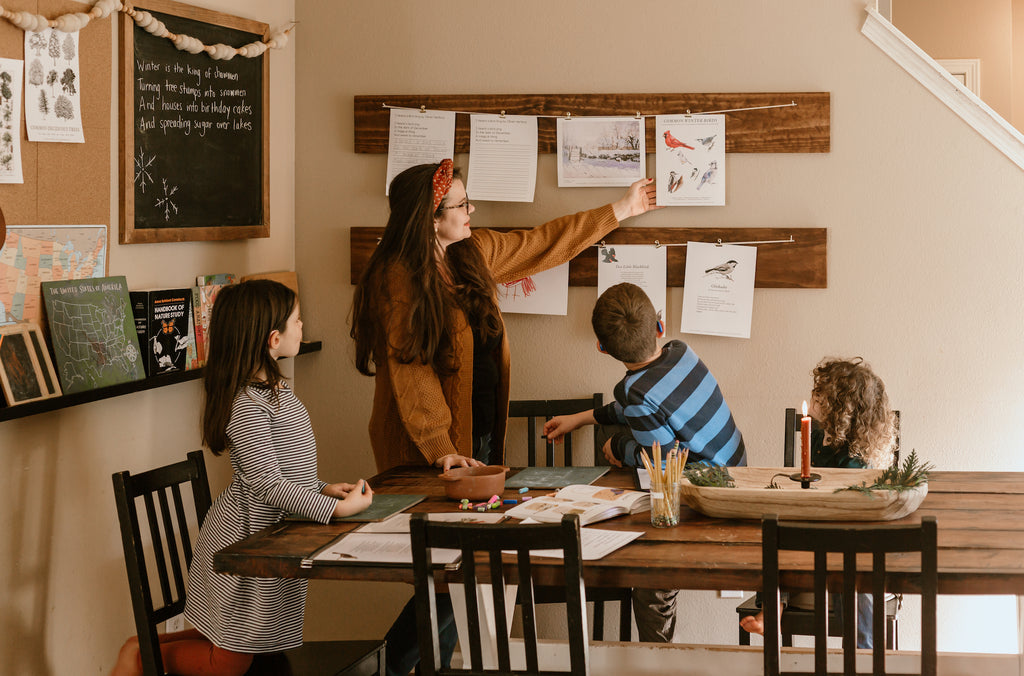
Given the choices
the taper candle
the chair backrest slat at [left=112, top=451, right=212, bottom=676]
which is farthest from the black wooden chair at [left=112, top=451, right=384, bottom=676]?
the taper candle

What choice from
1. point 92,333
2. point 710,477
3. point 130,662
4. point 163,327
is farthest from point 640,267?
→ point 130,662

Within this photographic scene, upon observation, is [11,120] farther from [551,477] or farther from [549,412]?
[549,412]

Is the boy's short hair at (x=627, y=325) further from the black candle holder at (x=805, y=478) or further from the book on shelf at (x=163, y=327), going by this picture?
the book on shelf at (x=163, y=327)

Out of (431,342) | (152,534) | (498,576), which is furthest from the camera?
(431,342)

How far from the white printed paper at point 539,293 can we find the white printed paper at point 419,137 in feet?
1.52

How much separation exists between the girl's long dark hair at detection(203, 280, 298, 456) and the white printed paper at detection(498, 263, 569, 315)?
1.18 m

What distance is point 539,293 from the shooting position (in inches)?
128

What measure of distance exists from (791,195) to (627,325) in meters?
0.93

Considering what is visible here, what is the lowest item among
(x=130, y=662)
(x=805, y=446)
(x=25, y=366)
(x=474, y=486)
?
(x=130, y=662)

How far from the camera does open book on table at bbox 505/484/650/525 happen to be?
2.08 m

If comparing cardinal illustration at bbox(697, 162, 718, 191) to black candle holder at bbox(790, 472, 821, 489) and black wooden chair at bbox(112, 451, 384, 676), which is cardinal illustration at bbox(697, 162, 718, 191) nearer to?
black candle holder at bbox(790, 472, 821, 489)

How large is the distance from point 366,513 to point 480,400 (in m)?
0.79

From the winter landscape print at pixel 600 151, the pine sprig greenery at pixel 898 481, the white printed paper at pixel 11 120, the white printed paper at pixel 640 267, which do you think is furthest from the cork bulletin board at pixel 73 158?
the pine sprig greenery at pixel 898 481

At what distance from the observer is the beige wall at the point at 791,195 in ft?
10.1
